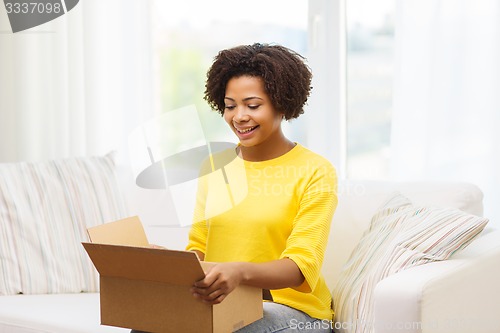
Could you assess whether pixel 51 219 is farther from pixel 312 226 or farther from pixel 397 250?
pixel 397 250

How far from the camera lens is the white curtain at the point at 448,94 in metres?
2.51

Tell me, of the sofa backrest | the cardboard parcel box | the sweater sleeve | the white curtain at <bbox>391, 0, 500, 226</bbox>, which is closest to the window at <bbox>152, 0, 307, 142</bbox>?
the white curtain at <bbox>391, 0, 500, 226</bbox>

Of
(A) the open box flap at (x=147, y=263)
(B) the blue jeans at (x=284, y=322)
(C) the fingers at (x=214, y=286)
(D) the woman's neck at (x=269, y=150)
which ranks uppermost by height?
(D) the woman's neck at (x=269, y=150)

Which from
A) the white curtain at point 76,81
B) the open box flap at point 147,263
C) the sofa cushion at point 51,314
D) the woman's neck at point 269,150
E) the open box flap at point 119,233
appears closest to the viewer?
the open box flap at point 147,263

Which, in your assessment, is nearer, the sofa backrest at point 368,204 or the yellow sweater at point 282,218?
the yellow sweater at point 282,218

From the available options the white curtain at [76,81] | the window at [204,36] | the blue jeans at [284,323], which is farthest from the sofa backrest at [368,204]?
the white curtain at [76,81]

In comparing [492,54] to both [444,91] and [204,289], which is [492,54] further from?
[204,289]

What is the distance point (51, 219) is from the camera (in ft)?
8.00

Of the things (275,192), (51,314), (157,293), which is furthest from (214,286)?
(51,314)

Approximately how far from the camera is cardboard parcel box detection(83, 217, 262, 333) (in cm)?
151

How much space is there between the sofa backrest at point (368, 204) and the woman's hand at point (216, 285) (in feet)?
2.05

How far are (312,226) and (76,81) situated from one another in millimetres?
1831

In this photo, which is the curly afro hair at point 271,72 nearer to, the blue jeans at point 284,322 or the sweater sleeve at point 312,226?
the sweater sleeve at point 312,226

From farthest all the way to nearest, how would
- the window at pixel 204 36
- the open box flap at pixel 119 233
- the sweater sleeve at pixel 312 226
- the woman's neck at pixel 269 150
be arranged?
the window at pixel 204 36
the woman's neck at pixel 269 150
the sweater sleeve at pixel 312 226
the open box flap at pixel 119 233
